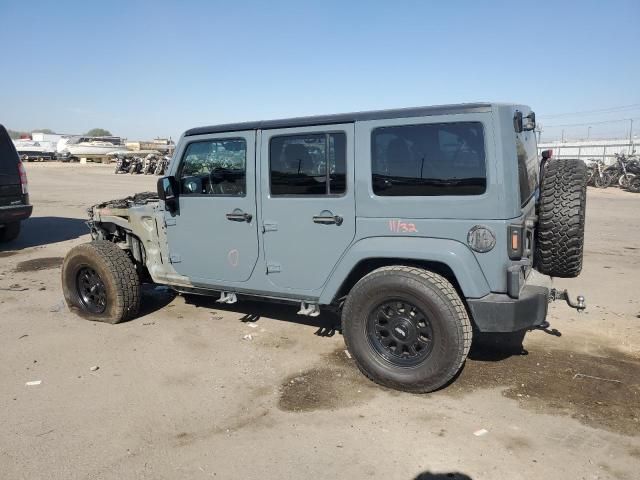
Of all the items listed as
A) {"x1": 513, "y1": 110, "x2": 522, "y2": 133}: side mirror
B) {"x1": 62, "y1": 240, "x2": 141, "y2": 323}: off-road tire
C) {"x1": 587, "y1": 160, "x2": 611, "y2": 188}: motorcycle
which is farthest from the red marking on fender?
{"x1": 587, "y1": 160, "x2": 611, "y2": 188}: motorcycle

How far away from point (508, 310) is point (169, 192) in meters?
3.15

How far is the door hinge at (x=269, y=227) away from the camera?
4340 mm

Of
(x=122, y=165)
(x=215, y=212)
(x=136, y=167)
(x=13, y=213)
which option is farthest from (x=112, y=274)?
(x=122, y=165)

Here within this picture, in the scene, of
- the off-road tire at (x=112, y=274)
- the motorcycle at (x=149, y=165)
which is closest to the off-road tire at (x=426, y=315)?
the off-road tire at (x=112, y=274)

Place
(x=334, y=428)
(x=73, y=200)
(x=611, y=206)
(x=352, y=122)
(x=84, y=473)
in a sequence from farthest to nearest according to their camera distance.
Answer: (x=73, y=200)
(x=611, y=206)
(x=352, y=122)
(x=334, y=428)
(x=84, y=473)

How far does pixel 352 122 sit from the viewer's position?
3.93 metres

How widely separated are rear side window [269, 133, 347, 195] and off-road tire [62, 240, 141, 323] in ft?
Answer: 6.48

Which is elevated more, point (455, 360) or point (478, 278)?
point (478, 278)

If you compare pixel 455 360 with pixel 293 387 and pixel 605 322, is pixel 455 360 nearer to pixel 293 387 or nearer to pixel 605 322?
pixel 293 387

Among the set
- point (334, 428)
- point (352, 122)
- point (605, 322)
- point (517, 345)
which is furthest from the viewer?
point (605, 322)

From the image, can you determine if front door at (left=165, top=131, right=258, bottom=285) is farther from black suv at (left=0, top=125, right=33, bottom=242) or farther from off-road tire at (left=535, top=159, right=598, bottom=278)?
black suv at (left=0, top=125, right=33, bottom=242)

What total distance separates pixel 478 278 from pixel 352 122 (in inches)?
59.3

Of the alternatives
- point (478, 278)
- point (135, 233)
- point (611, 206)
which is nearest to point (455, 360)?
point (478, 278)

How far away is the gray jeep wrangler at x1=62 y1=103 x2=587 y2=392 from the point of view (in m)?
3.51
